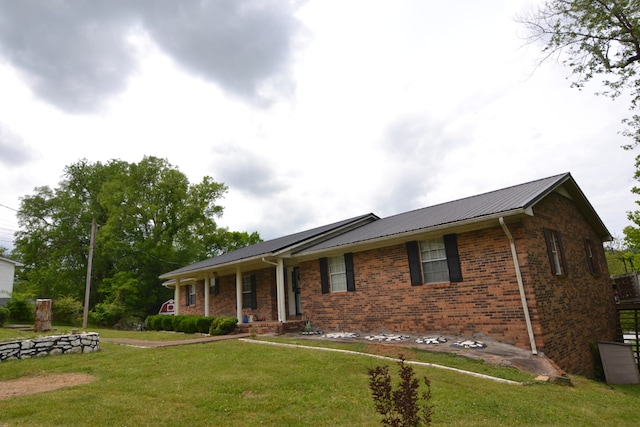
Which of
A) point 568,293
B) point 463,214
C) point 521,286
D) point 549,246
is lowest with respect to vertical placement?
point 568,293

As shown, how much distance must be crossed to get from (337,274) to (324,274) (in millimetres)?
533

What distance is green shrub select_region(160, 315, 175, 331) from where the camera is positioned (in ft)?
57.2

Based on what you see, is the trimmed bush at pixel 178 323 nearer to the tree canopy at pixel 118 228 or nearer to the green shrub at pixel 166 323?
the green shrub at pixel 166 323

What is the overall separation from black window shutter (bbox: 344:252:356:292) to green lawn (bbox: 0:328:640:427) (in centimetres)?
417

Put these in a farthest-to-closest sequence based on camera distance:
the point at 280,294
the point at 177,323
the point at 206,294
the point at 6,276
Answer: the point at 6,276 < the point at 206,294 < the point at 177,323 < the point at 280,294

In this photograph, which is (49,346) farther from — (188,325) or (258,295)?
(258,295)

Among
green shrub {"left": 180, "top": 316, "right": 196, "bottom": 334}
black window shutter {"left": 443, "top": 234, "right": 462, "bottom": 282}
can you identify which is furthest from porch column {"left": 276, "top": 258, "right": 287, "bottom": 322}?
black window shutter {"left": 443, "top": 234, "right": 462, "bottom": 282}

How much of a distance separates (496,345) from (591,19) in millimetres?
11762

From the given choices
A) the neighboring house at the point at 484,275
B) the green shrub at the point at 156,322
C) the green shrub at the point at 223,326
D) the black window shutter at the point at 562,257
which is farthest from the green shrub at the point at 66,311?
the black window shutter at the point at 562,257

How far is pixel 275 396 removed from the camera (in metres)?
5.31

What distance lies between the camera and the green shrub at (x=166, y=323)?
17431 mm

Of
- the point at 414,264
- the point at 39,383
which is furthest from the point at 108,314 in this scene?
the point at 414,264

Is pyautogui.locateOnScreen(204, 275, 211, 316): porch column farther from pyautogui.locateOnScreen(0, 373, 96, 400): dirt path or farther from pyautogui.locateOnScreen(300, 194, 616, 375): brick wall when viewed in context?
pyautogui.locateOnScreen(0, 373, 96, 400): dirt path

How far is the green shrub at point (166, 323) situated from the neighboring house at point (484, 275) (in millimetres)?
5815
